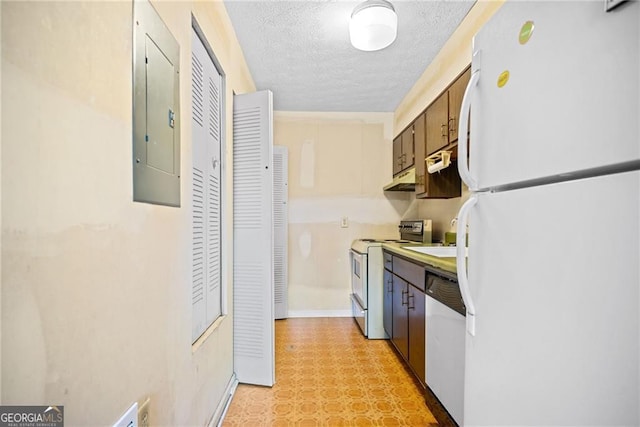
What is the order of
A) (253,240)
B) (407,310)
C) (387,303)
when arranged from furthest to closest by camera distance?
1. (387,303)
2. (407,310)
3. (253,240)

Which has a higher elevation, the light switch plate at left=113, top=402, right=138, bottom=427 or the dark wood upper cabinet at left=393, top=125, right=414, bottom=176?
the dark wood upper cabinet at left=393, top=125, right=414, bottom=176

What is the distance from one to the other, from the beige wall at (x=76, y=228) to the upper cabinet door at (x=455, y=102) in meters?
1.66

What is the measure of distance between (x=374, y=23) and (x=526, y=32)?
3.91 feet

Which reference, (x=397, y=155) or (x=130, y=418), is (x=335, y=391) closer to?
(x=130, y=418)

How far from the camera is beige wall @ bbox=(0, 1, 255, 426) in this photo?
0.53 m

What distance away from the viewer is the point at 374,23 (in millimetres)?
1806

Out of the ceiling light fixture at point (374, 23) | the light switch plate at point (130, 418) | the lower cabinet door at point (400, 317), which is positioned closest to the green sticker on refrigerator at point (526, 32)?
the ceiling light fixture at point (374, 23)

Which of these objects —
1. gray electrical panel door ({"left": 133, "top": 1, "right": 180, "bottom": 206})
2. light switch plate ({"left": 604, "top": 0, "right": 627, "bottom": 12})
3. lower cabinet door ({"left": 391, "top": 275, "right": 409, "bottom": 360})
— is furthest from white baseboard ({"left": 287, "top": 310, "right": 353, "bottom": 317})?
light switch plate ({"left": 604, "top": 0, "right": 627, "bottom": 12})

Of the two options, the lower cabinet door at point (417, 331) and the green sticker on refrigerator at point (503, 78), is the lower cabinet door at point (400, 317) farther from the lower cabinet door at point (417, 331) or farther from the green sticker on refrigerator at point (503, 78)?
the green sticker on refrigerator at point (503, 78)

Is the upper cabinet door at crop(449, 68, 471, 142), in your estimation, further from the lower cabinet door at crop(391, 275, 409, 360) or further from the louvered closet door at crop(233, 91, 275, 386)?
the louvered closet door at crop(233, 91, 275, 386)

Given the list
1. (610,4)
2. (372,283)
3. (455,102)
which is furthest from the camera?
(372,283)

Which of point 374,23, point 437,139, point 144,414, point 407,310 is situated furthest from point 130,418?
point 437,139

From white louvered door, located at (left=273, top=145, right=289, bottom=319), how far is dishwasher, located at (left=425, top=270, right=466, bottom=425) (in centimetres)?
208

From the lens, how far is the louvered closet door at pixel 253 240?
6.89 ft
